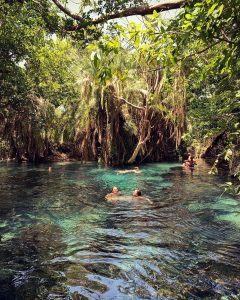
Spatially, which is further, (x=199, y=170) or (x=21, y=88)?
(x=199, y=170)

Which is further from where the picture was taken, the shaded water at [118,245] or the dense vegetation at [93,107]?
the dense vegetation at [93,107]

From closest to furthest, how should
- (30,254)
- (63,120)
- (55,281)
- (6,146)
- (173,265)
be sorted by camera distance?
1. (55,281)
2. (173,265)
3. (30,254)
4. (63,120)
5. (6,146)

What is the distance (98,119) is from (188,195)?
1237cm

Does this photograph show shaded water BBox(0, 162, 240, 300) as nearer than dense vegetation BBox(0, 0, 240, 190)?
Yes

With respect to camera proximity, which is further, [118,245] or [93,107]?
[93,107]

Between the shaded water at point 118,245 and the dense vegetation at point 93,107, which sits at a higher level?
the dense vegetation at point 93,107

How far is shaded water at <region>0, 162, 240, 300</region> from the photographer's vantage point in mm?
6432

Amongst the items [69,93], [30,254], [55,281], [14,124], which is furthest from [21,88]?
[55,281]

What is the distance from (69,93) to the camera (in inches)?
1078

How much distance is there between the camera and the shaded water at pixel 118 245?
6.43m

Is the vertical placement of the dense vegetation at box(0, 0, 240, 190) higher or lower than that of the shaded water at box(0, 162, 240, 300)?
higher

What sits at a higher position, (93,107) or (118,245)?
(93,107)

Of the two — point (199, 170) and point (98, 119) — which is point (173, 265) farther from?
point (98, 119)

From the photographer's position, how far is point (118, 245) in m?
9.03
